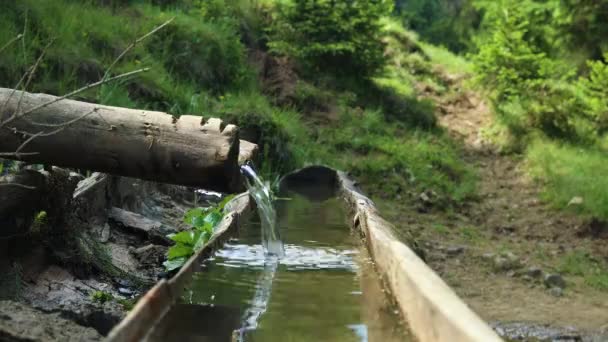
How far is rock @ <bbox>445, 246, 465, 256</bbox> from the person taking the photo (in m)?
8.32

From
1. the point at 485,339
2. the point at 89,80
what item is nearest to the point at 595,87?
the point at 89,80

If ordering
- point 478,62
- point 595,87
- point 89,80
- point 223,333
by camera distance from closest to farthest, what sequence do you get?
point 223,333 < point 89,80 < point 595,87 < point 478,62

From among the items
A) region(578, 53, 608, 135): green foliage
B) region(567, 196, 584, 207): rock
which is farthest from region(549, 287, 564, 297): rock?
region(578, 53, 608, 135): green foliage

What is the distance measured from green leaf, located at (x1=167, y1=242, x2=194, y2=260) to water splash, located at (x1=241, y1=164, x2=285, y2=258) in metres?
0.81

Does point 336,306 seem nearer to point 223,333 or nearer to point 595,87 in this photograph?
point 223,333

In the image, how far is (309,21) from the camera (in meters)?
14.5

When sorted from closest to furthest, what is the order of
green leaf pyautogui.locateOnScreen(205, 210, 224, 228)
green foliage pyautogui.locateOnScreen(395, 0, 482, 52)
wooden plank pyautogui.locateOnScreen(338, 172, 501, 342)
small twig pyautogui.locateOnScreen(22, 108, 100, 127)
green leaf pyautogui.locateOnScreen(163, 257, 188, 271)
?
wooden plank pyautogui.locateOnScreen(338, 172, 501, 342) → small twig pyautogui.locateOnScreen(22, 108, 100, 127) → green leaf pyautogui.locateOnScreen(163, 257, 188, 271) → green leaf pyautogui.locateOnScreen(205, 210, 224, 228) → green foliage pyautogui.locateOnScreen(395, 0, 482, 52)

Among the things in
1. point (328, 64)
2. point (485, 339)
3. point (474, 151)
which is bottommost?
point (474, 151)

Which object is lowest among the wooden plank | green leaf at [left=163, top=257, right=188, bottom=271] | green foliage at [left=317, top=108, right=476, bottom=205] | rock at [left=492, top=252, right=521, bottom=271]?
green foliage at [left=317, top=108, right=476, bottom=205]

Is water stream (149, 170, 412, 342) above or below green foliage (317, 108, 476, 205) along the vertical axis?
above

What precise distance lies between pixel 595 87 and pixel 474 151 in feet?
10.7

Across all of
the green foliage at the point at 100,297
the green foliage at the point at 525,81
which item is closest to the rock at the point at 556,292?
the green foliage at the point at 100,297

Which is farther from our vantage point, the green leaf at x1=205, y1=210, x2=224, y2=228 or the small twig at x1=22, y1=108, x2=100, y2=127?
the green leaf at x1=205, y1=210, x2=224, y2=228

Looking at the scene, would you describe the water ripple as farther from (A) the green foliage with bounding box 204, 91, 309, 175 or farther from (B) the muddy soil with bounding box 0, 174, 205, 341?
(A) the green foliage with bounding box 204, 91, 309, 175
